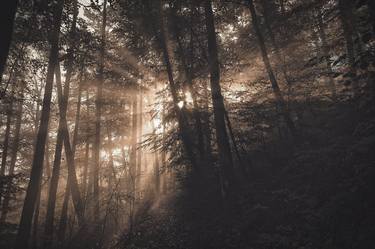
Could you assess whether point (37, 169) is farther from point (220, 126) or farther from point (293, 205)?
point (293, 205)

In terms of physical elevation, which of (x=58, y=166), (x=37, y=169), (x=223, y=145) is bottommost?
(x=37, y=169)

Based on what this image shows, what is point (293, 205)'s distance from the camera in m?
7.76

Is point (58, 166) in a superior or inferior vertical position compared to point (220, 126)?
inferior

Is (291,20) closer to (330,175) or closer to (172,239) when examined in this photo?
(330,175)

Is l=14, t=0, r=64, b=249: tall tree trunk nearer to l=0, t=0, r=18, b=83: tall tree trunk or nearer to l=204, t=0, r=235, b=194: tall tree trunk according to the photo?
l=204, t=0, r=235, b=194: tall tree trunk

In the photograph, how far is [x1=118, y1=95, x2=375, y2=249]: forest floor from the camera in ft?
20.1

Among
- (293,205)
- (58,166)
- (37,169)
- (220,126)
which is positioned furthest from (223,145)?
(58,166)

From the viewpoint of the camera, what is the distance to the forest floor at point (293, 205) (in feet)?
20.1

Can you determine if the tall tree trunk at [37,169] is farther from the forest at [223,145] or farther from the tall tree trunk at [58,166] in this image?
the tall tree trunk at [58,166]

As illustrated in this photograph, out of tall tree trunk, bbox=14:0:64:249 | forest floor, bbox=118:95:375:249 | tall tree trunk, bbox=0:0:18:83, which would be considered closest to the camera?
tall tree trunk, bbox=0:0:18:83

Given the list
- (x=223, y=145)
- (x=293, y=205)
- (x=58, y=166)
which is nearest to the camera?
(x=293, y=205)

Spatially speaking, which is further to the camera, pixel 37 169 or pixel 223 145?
pixel 223 145

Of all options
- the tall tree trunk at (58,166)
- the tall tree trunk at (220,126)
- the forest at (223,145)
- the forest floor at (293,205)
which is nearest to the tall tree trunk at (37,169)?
the forest at (223,145)

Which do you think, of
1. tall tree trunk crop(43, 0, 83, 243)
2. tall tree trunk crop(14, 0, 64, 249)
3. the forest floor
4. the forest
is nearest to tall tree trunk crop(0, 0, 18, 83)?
the forest
